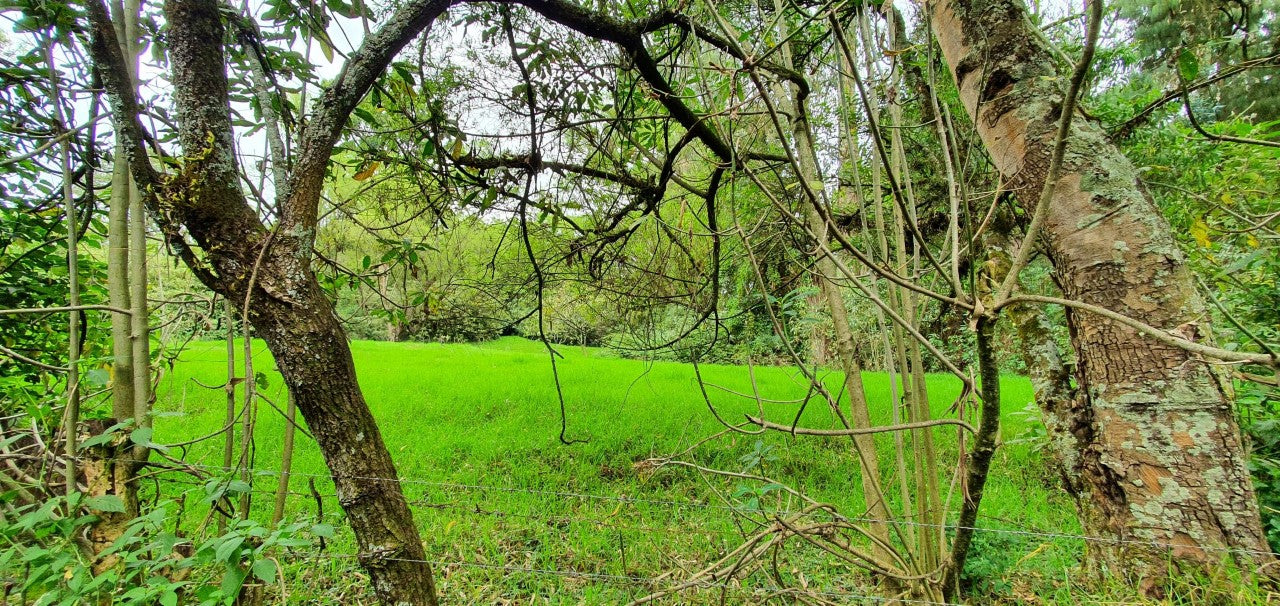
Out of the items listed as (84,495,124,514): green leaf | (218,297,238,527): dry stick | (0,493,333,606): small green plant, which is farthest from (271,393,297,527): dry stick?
(84,495,124,514): green leaf

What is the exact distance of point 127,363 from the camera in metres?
1.36

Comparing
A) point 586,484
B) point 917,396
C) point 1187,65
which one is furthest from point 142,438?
point 586,484

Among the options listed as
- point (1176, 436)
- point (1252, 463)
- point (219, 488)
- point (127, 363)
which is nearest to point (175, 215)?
point (127, 363)

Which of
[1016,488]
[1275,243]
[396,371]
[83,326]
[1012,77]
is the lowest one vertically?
[1016,488]

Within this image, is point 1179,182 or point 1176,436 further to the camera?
point 1179,182

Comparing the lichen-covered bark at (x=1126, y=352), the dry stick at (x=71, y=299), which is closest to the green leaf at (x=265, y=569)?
the dry stick at (x=71, y=299)

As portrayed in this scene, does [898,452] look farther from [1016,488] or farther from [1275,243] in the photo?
[1016,488]

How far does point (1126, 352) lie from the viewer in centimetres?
136

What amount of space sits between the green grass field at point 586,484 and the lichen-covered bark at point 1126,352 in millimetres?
614

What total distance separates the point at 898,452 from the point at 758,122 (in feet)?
5.43

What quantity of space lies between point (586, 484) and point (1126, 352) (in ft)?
9.89

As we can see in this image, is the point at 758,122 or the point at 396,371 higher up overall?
the point at 758,122

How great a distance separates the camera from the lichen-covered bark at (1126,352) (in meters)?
1.22

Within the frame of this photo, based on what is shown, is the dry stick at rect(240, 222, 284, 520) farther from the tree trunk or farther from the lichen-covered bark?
the lichen-covered bark
